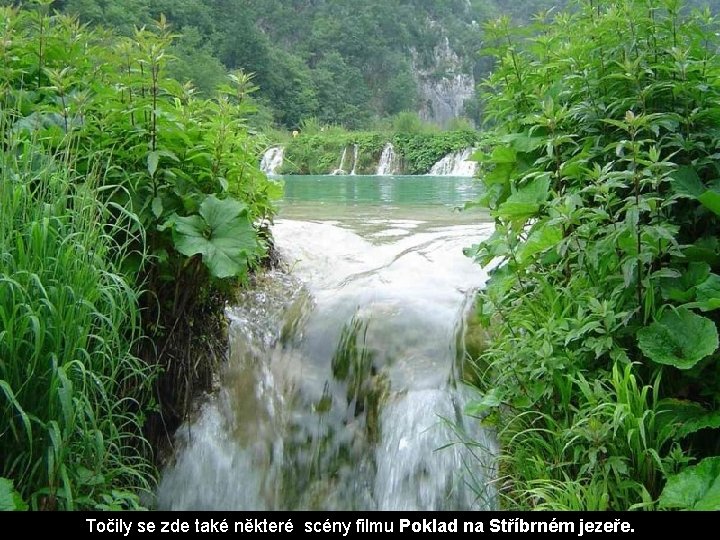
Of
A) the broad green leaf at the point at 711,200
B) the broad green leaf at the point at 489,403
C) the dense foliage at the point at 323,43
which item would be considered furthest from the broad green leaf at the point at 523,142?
the dense foliage at the point at 323,43

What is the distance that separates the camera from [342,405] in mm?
3551

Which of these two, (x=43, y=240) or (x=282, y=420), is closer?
(x=43, y=240)

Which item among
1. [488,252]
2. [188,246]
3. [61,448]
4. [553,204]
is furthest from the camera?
[488,252]

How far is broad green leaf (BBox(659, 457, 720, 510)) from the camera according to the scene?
1.92m

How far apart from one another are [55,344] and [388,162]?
24360 millimetres

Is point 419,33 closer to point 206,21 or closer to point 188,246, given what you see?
point 206,21

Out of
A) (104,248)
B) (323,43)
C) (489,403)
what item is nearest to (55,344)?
(104,248)

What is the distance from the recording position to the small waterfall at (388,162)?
25630 millimetres

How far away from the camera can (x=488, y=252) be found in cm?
316

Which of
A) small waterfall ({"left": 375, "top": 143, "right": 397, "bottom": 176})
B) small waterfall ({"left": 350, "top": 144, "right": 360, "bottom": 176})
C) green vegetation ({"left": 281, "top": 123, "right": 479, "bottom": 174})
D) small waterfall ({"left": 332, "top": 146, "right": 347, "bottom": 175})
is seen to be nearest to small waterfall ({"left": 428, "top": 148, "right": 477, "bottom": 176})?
green vegetation ({"left": 281, "top": 123, "right": 479, "bottom": 174})

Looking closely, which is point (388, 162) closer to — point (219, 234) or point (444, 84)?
point (219, 234)

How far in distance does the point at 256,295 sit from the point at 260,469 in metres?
1.23

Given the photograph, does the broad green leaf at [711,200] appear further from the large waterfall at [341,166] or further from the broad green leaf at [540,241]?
the large waterfall at [341,166]

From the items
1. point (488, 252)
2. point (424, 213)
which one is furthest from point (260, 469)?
point (424, 213)
